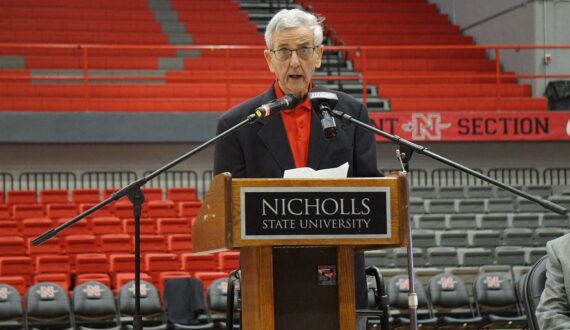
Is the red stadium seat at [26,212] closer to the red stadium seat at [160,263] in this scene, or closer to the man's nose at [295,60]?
the red stadium seat at [160,263]

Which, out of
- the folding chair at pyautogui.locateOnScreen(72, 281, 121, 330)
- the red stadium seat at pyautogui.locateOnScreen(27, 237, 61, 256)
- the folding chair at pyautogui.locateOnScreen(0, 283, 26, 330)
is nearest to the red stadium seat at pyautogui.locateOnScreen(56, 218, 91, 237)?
the red stadium seat at pyautogui.locateOnScreen(27, 237, 61, 256)

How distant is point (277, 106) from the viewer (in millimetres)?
3281

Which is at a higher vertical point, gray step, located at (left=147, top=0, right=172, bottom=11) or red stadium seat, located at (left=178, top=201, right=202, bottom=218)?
gray step, located at (left=147, top=0, right=172, bottom=11)

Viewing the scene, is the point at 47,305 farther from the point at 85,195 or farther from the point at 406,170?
the point at 406,170

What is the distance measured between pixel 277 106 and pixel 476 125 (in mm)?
11264

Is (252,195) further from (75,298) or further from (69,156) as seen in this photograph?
(69,156)

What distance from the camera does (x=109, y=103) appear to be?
47.6ft

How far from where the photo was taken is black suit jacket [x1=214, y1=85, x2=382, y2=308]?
3428mm

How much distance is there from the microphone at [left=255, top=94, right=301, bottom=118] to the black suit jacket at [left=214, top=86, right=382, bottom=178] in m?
0.15

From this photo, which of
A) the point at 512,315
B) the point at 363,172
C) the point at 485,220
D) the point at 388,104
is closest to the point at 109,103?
the point at 388,104

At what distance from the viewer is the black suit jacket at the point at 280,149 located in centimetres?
343

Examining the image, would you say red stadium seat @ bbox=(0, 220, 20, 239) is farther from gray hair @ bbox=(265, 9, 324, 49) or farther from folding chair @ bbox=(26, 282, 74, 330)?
gray hair @ bbox=(265, 9, 324, 49)

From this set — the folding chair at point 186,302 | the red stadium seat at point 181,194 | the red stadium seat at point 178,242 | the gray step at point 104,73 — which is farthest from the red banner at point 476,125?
the folding chair at point 186,302

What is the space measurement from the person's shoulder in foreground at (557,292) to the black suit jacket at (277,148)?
70cm
